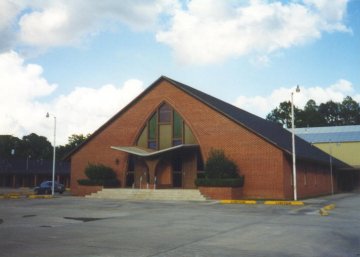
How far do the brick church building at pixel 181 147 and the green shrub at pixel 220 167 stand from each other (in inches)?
56.6

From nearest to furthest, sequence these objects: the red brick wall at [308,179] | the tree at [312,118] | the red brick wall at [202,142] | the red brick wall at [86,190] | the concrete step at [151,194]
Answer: the concrete step at [151,194] → the red brick wall at [202,142] → the red brick wall at [308,179] → the red brick wall at [86,190] → the tree at [312,118]

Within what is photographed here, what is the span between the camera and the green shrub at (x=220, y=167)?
34219 millimetres

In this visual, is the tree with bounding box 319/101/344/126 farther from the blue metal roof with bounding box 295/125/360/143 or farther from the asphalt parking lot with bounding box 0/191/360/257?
the asphalt parking lot with bounding box 0/191/360/257

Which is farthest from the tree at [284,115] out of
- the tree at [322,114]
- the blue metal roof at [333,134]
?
the blue metal roof at [333,134]

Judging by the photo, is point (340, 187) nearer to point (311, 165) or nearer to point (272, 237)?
point (311, 165)

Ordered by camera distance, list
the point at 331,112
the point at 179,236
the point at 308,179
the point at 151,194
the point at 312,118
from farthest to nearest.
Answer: the point at 331,112
the point at 312,118
the point at 308,179
the point at 151,194
the point at 179,236

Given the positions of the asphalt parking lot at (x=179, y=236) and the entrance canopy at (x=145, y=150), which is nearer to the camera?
the asphalt parking lot at (x=179, y=236)

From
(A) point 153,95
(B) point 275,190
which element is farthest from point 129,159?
(B) point 275,190

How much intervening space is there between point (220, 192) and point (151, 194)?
19.3 ft

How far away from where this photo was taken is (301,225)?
16234 mm

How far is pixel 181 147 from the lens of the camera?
38.2 meters

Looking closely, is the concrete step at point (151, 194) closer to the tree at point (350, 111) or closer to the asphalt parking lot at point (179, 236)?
the asphalt parking lot at point (179, 236)

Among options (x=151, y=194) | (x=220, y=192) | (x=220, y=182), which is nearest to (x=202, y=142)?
(x=220, y=182)

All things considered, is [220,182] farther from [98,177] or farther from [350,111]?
[350,111]
